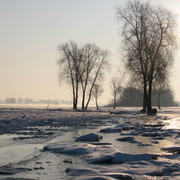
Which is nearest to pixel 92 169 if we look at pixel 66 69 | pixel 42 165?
pixel 42 165

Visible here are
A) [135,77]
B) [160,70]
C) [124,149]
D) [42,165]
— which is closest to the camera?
[42,165]

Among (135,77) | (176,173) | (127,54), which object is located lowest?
(176,173)

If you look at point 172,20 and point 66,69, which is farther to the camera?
point 66,69

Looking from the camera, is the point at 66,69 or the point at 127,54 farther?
the point at 66,69

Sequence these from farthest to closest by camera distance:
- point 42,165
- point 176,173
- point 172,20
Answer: point 172,20 → point 42,165 → point 176,173

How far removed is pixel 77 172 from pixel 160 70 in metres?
25.9

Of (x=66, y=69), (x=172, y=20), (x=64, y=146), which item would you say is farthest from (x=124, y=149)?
(x=66, y=69)

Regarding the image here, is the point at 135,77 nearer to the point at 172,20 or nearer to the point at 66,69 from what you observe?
the point at 172,20

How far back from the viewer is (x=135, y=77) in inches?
1276

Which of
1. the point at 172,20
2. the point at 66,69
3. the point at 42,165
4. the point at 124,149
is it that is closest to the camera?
the point at 42,165

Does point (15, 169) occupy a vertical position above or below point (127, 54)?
below

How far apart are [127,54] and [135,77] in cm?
317

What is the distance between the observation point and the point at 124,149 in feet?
23.5

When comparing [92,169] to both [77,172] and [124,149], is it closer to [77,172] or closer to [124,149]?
[77,172]
